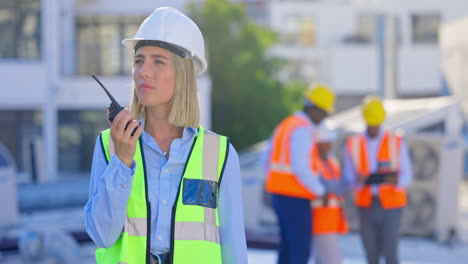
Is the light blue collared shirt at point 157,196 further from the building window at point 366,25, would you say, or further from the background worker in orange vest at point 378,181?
the building window at point 366,25

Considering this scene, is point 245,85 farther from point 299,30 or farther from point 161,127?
point 161,127

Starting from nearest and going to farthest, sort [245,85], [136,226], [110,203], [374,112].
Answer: [110,203] → [136,226] → [374,112] → [245,85]

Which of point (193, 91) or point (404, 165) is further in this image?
point (404, 165)

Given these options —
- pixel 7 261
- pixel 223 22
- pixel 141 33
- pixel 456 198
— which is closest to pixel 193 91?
pixel 141 33

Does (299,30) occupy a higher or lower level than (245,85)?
higher

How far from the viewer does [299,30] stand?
153ft

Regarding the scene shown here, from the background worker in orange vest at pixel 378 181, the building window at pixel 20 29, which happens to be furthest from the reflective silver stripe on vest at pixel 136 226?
→ the building window at pixel 20 29

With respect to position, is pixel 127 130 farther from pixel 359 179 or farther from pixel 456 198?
pixel 456 198

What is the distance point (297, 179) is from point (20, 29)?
2021cm

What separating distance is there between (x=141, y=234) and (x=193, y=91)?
0.57 meters

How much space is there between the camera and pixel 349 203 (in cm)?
1222

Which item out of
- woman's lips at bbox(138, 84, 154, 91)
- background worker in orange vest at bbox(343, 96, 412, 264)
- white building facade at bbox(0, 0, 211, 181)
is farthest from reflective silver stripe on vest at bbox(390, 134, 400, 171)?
white building facade at bbox(0, 0, 211, 181)

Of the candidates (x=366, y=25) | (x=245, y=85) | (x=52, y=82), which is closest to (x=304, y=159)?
(x=52, y=82)

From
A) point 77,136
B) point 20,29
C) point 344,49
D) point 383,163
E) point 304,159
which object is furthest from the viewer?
point 344,49
